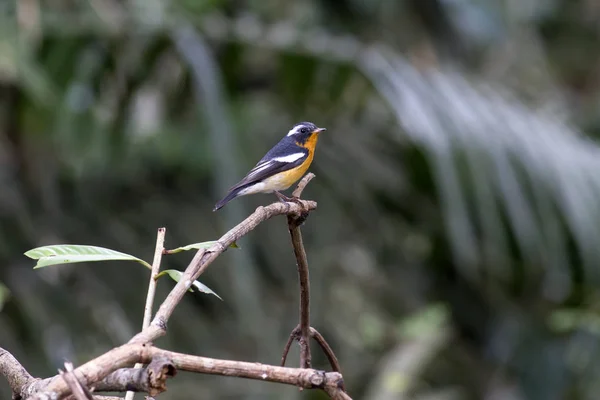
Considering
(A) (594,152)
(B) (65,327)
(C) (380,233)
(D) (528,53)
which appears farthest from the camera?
(D) (528,53)

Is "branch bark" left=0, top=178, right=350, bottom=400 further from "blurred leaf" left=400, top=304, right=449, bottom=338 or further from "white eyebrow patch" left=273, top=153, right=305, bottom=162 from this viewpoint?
"blurred leaf" left=400, top=304, right=449, bottom=338

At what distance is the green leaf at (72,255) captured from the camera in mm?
1177

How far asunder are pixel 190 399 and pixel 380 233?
62.3 inches

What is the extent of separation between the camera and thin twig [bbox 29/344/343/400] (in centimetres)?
85

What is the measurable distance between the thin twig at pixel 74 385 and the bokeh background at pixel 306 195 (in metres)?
2.65

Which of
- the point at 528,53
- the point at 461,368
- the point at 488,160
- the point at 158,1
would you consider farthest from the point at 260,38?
the point at 528,53

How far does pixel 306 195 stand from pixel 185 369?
154 inches

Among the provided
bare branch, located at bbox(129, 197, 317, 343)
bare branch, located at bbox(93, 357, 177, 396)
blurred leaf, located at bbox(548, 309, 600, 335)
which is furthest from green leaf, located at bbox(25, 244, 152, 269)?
blurred leaf, located at bbox(548, 309, 600, 335)

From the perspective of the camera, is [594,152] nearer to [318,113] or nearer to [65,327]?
[318,113]

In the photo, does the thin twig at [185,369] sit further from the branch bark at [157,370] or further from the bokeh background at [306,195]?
the bokeh background at [306,195]

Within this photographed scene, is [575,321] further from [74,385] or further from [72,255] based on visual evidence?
[74,385]

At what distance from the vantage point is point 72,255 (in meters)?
1.20

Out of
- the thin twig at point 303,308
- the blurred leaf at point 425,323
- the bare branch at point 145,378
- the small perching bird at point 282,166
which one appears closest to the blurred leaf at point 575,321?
the blurred leaf at point 425,323

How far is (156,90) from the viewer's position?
4.93m
